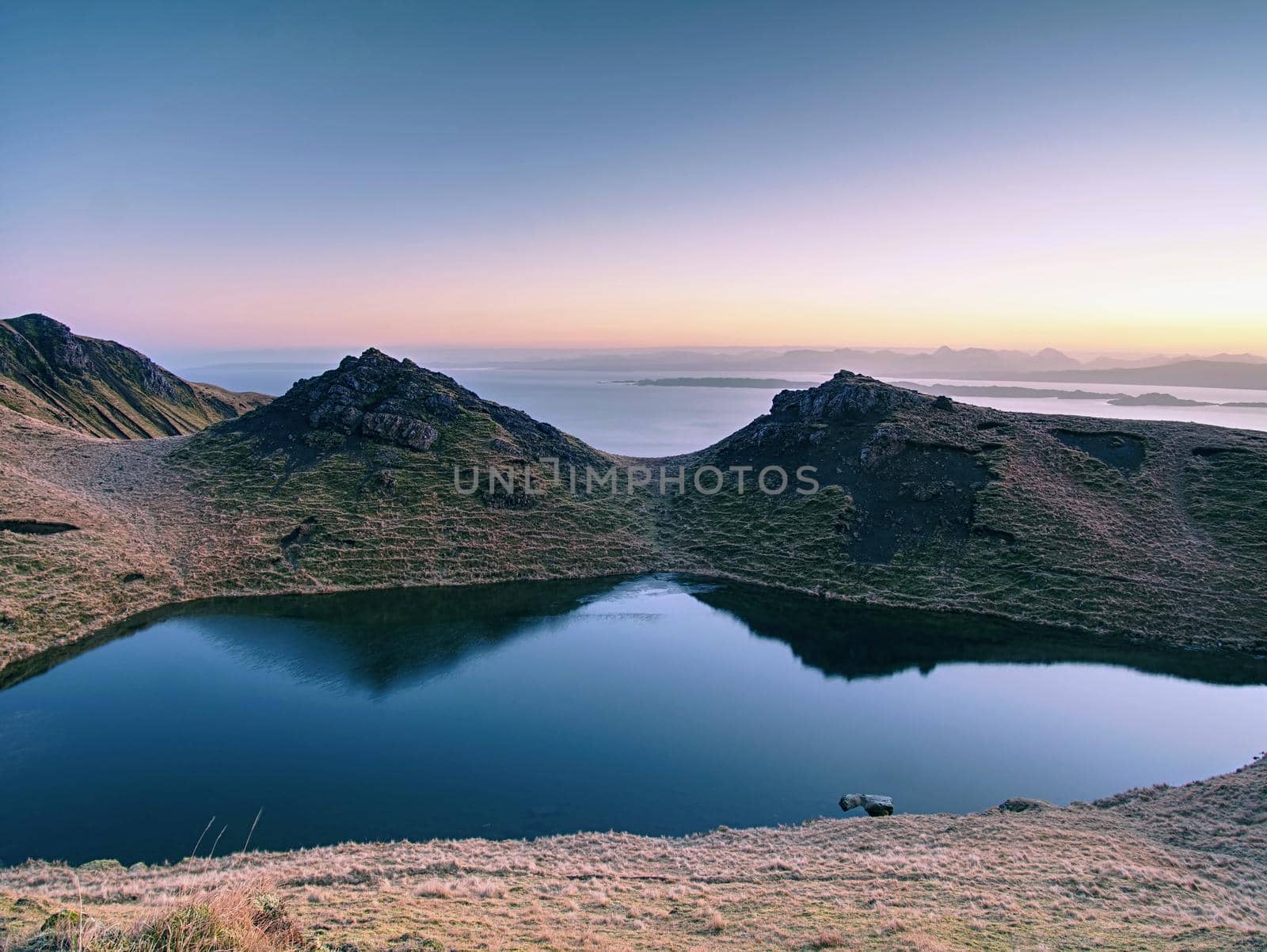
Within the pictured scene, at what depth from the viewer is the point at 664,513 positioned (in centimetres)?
7112

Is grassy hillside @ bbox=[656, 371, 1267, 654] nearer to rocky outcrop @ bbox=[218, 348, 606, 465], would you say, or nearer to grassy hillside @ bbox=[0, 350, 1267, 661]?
grassy hillside @ bbox=[0, 350, 1267, 661]

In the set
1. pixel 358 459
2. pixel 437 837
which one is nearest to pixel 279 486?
pixel 358 459

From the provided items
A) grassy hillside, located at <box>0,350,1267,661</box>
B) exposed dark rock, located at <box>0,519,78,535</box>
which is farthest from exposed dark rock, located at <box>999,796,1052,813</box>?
exposed dark rock, located at <box>0,519,78,535</box>

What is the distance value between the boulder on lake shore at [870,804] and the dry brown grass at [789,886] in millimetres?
1281

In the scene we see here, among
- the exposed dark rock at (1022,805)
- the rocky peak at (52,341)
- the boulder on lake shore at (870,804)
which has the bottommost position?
the boulder on lake shore at (870,804)

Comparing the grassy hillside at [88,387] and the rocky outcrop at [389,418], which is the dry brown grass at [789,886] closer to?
the rocky outcrop at [389,418]

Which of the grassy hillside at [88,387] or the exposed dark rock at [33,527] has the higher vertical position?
the grassy hillside at [88,387]

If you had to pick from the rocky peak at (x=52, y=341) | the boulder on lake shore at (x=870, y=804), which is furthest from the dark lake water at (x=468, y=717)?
the rocky peak at (x=52, y=341)

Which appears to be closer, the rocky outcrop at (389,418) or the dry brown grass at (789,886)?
the dry brown grass at (789,886)

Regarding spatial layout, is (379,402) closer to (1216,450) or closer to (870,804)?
(870,804)

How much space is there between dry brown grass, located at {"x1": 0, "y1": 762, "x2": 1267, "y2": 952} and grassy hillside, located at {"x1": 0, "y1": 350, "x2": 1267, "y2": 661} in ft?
94.6

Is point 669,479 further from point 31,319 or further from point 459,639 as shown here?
point 31,319

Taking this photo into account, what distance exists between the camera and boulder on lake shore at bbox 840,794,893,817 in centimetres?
2578

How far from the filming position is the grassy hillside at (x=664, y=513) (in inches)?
1881
